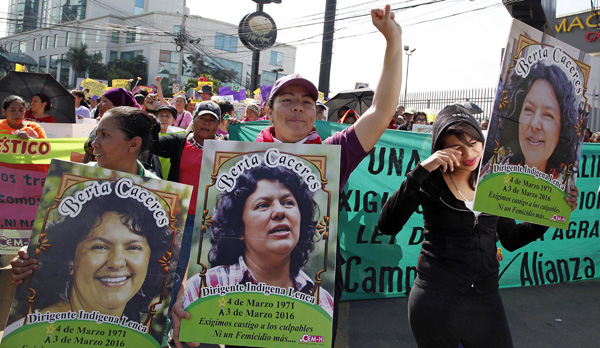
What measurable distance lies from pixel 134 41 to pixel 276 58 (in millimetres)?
22196

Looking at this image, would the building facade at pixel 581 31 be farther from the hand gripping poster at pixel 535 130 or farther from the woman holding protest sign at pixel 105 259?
the woman holding protest sign at pixel 105 259

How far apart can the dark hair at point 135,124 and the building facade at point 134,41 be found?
58.5 m

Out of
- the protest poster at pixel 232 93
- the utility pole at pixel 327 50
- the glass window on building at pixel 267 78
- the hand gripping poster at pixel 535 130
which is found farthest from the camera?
the glass window on building at pixel 267 78

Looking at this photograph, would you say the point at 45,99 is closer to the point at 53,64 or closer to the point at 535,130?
the point at 535,130

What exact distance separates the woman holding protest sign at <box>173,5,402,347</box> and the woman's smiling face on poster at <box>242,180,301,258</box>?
0.32 m

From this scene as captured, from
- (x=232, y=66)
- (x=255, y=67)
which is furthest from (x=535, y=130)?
(x=232, y=66)

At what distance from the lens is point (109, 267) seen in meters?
1.65

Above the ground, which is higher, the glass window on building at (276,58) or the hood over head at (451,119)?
the glass window on building at (276,58)

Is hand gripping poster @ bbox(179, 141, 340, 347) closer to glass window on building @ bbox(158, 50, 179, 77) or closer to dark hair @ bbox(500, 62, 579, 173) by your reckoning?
→ dark hair @ bbox(500, 62, 579, 173)

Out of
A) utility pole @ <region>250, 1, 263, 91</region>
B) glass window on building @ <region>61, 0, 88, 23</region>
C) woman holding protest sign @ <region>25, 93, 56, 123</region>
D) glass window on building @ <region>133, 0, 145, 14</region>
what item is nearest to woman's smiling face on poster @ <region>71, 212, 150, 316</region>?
woman holding protest sign @ <region>25, 93, 56, 123</region>

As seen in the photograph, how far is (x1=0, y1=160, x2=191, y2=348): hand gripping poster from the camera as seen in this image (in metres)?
1.60

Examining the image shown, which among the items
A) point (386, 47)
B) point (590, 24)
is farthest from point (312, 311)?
point (590, 24)

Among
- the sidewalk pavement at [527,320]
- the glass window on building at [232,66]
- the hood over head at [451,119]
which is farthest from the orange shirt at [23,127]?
the glass window on building at [232,66]

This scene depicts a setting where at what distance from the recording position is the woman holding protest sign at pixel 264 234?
5.45ft
